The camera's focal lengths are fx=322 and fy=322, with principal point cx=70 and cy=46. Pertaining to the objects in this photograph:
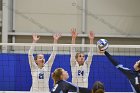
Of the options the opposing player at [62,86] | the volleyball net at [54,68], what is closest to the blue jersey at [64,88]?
the opposing player at [62,86]

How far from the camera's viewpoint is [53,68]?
7.93 meters

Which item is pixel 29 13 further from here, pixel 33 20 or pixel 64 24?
pixel 64 24

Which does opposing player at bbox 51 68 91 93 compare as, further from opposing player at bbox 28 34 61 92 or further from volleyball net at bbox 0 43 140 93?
volleyball net at bbox 0 43 140 93

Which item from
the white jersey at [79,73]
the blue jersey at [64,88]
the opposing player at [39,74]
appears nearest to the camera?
the blue jersey at [64,88]

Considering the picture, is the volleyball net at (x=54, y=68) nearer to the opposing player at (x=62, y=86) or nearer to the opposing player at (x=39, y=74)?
the opposing player at (x=39, y=74)

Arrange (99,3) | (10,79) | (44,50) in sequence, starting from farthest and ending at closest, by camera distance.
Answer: (99,3), (44,50), (10,79)

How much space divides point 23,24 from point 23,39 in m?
0.46

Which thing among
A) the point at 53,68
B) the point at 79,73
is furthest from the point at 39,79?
the point at 53,68

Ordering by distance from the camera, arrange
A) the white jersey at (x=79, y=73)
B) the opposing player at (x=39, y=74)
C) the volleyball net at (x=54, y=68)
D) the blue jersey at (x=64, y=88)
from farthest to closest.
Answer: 1. the volleyball net at (x=54, y=68)
2. the white jersey at (x=79, y=73)
3. the opposing player at (x=39, y=74)
4. the blue jersey at (x=64, y=88)

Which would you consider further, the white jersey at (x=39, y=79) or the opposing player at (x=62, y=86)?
the white jersey at (x=39, y=79)

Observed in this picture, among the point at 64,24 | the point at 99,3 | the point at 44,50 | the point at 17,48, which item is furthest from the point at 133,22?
the point at 17,48

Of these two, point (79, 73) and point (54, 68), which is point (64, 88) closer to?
point (79, 73)

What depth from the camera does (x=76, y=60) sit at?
5.81 meters

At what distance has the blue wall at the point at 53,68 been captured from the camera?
7.73 metres
